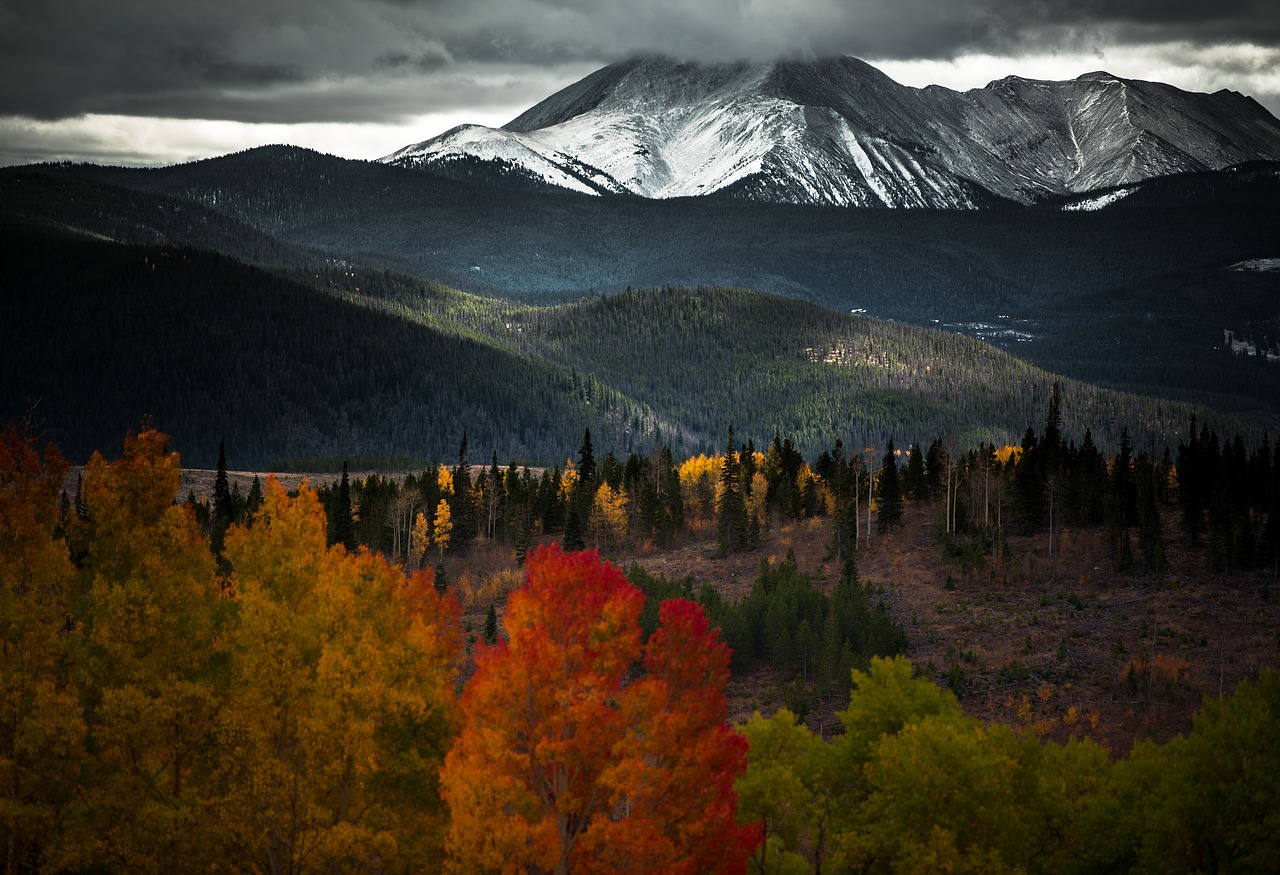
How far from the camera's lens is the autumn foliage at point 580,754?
1118 inches

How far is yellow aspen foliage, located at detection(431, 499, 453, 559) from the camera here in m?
132

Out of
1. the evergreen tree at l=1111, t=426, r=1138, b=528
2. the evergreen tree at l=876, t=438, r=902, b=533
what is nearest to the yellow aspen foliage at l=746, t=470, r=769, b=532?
the evergreen tree at l=876, t=438, r=902, b=533

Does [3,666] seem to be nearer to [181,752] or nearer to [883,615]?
[181,752]

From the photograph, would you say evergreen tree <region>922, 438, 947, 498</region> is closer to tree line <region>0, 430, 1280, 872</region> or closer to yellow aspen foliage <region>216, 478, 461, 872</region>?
tree line <region>0, 430, 1280, 872</region>

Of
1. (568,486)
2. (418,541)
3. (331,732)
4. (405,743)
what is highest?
(568,486)

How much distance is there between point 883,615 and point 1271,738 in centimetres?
5839

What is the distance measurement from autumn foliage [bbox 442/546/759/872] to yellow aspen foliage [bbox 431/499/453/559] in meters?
102

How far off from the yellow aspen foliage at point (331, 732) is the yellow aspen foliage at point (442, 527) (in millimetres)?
97585

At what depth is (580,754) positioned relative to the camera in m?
28.8

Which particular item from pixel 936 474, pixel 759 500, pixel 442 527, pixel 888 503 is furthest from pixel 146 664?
pixel 936 474

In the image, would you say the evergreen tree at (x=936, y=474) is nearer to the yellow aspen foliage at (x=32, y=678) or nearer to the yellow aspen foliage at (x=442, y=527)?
the yellow aspen foliage at (x=442, y=527)

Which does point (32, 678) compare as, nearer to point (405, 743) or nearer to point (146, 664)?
point (146, 664)

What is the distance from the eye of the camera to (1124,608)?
94.5 metres

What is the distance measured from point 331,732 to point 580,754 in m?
6.98
